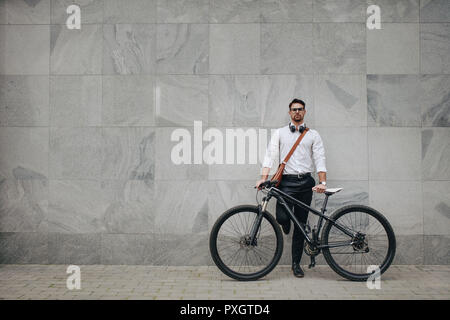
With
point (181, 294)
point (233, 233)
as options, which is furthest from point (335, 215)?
point (181, 294)

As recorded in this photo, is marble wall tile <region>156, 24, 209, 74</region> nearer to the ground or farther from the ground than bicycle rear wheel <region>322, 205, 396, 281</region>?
farther from the ground

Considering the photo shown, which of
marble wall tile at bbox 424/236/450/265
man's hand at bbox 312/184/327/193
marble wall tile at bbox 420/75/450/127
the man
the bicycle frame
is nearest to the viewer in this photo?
the bicycle frame

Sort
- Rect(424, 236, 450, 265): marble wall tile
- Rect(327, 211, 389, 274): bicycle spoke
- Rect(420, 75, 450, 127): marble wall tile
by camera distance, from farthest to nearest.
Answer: Rect(420, 75, 450, 127): marble wall tile → Rect(424, 236, 450, 265): marble wall tile → Rect(327, 211, 389, 274): bicycle spoke

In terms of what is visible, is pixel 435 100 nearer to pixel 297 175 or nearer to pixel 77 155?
pixel 297 175

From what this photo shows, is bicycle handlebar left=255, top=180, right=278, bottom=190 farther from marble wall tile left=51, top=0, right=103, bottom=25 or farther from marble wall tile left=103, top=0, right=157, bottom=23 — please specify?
marble wall tile left=51, top=0, right=103, bottom=25

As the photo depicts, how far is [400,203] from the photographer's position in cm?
575

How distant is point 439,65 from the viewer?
5.81 meters

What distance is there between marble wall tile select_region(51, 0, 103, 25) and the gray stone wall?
2 centimetres

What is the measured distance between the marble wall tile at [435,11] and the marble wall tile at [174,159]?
3909mm

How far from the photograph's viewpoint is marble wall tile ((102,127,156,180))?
582 cm

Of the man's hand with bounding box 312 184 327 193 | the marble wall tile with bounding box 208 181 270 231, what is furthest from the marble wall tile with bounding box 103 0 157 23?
the man's hand with bounding box 312 184 327 193

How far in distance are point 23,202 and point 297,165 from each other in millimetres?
4149

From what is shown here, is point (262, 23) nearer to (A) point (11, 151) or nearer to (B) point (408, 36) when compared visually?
(B) point (408, 36)

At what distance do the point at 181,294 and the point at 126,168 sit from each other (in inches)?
87.9
